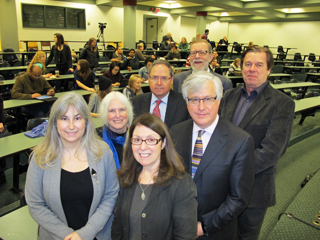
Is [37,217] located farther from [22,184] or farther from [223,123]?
[22,184]

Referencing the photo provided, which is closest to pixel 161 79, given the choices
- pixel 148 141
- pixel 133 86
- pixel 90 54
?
pixel 148 141

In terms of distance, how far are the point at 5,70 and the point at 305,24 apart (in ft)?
62.3

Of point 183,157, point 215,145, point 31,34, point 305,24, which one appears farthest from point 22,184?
point 305,24

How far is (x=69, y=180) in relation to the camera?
1.47 m

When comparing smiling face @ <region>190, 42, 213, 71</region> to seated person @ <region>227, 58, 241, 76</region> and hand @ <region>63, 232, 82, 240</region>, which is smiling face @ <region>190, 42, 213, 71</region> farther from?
seated person @ <region>227, 58, 241, 76</region>

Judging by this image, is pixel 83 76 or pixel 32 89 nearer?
pixel 32 89

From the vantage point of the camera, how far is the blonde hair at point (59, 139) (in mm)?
1452

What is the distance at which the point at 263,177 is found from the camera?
161cm

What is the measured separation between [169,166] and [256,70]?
0.96 meters

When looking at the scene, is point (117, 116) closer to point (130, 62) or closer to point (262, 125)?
point (262, 125)

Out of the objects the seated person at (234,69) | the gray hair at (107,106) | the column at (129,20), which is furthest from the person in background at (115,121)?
the column at (129,20)

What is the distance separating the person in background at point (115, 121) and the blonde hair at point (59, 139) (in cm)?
27

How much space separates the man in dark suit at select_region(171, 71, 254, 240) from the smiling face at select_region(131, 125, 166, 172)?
267 mm

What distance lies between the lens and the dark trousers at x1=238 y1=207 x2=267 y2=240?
64.2 inches
